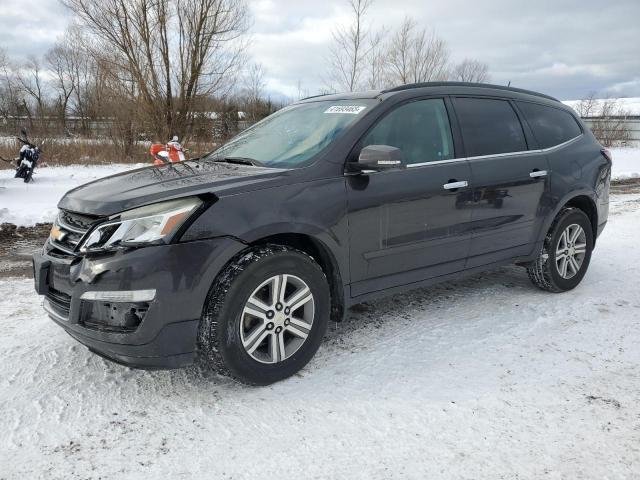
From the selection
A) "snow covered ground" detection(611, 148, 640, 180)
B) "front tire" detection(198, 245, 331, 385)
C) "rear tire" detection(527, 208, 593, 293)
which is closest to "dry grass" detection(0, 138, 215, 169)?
"snow covered ground" detection(611, 148, 640, 180)

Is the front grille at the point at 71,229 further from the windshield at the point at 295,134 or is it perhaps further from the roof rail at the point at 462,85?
the roof rail at the point at 462,85

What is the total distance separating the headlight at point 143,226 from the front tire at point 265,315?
368mm

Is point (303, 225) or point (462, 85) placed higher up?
point (462, 85)

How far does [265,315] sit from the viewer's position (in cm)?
285

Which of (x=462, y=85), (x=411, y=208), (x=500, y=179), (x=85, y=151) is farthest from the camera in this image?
(x=85, y=151)

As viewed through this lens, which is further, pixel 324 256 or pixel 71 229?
pixel 324 256

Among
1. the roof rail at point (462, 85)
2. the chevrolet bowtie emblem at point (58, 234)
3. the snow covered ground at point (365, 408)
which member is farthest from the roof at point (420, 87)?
the chevrolet bowtie emblem at point (58, 234)

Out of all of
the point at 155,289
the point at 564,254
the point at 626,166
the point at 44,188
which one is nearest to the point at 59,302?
the point at 155,289

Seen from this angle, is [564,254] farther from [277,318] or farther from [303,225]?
[277,318]

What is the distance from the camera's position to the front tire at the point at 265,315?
270 centimetres

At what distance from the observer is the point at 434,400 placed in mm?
2783

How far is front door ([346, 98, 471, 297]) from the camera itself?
3229mm

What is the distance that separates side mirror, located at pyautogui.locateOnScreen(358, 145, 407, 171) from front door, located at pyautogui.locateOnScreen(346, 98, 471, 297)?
121 mm

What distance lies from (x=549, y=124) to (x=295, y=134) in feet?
7.84
